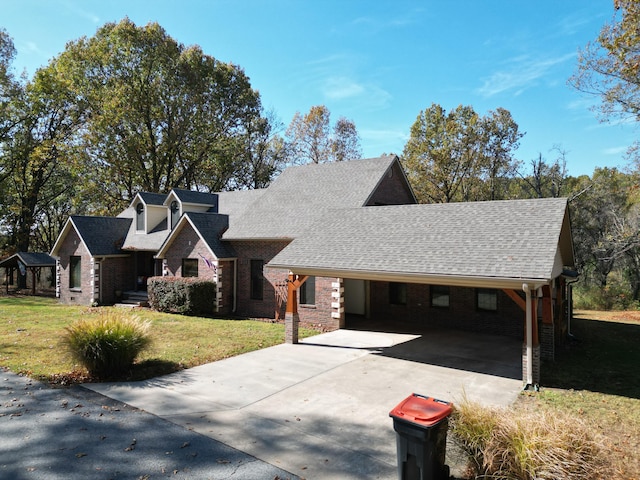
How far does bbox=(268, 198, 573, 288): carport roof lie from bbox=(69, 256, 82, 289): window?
15807 millimetres

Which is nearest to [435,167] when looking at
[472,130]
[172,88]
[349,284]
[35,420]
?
[472,130]

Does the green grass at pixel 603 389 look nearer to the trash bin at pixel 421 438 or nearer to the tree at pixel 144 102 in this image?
the trash bin at pixel 421 438

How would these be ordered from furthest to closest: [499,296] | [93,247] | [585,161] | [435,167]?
1. [435,167]
2. [585,161]
3. [93,247]
4. [499,296]

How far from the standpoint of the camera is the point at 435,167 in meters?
33.4

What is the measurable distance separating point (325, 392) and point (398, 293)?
371 inches

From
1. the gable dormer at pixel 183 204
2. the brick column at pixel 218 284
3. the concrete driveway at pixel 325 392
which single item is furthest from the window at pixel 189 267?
the concrete driveway at pixel 325 392

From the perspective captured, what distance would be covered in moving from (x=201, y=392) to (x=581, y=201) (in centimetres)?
3190

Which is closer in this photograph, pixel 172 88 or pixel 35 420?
pixel 35 420

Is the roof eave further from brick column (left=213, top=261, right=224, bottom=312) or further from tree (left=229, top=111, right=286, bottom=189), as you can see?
tree (left=229, top=111, right=286, bottom=189)

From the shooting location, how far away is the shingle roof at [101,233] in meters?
22.4

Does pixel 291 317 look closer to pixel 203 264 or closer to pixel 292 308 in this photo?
pixel 292 308

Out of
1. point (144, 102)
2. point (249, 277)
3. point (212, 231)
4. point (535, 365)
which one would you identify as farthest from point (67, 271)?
point (535, 365)

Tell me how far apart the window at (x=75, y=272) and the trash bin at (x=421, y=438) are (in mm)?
23480

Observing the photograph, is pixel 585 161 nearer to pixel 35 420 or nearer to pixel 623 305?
pixel 623 305
